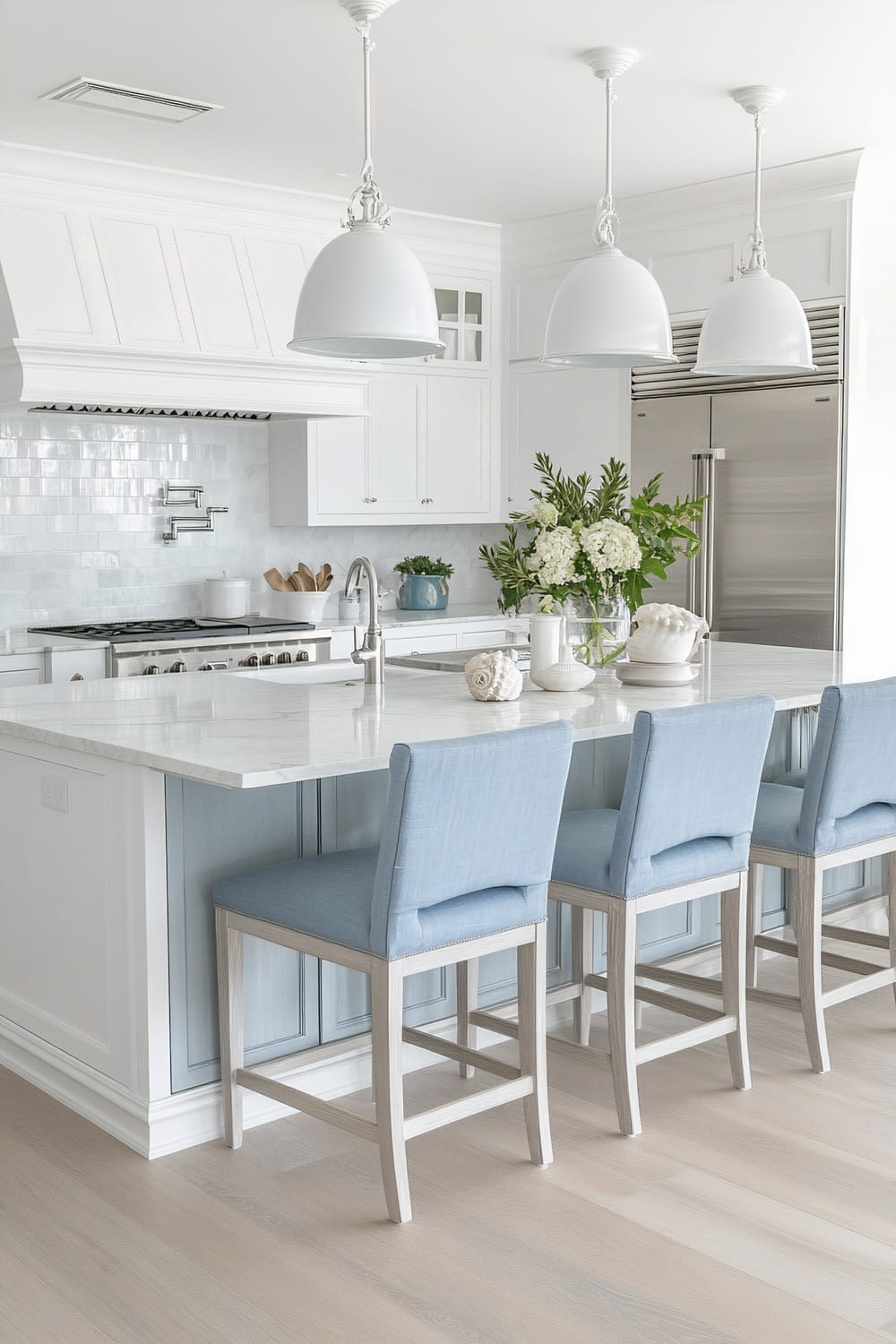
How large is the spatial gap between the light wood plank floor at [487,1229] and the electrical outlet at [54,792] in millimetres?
693

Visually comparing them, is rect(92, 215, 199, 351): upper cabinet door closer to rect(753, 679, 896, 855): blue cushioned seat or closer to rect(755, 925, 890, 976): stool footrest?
rect(753, 679, 896, 855): blue cushioned seat

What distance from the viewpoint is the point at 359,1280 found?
2408 mm

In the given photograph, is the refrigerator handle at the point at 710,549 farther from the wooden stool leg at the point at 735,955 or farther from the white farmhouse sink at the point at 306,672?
the wooden stool leg at the point at 735,955

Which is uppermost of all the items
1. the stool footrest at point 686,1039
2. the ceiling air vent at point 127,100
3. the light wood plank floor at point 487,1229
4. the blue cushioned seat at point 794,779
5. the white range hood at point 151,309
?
the ceiling air vent at point 127,100

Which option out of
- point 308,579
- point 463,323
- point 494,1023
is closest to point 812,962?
point 494,1023

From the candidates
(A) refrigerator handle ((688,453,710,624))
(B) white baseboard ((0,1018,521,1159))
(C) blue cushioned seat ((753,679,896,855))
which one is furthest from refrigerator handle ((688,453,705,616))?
(B) white baseboard ((0,1018,521,1159))

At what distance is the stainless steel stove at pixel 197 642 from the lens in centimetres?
514

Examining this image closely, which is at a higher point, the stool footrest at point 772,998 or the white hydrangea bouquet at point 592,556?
the white hydrangea bouquet at point 592,556

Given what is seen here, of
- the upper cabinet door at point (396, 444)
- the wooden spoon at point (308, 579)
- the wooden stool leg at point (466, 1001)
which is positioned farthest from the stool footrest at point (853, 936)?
the upper cabinet door at point (396, 444)

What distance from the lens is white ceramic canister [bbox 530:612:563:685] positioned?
3.71 m

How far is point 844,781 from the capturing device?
10.9 feet

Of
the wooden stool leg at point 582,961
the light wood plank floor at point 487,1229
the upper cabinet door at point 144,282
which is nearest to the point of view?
the light wood plank floor at point 487,1229

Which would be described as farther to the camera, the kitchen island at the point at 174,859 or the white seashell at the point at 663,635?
the white seashell at the point at 663,635

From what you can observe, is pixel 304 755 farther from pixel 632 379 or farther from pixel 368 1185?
pixel 632 379
